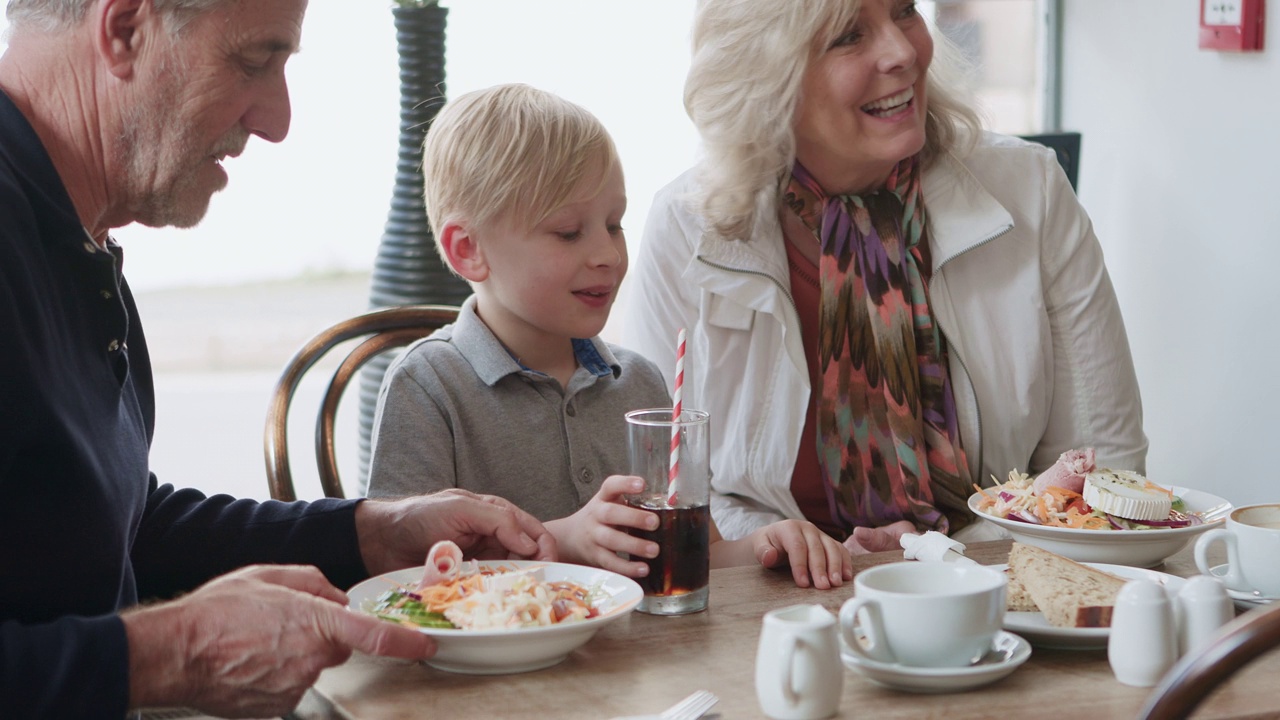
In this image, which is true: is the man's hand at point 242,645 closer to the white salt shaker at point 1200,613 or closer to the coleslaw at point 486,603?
the coleslaw at point 486,603

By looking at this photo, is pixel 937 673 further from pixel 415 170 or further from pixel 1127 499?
pixel 415 170

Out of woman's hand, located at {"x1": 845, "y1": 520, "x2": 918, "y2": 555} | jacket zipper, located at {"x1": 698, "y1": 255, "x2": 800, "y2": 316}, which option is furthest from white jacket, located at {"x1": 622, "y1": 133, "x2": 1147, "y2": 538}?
woman's hand, located at {"x1": 845, "y1": 520, "x2": 918, "y2": 555}

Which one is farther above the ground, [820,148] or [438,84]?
[438,84]

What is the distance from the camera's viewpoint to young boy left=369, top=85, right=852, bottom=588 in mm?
1632

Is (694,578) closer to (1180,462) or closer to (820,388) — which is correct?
(820,388)

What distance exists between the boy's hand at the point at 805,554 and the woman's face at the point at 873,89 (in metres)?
0.84

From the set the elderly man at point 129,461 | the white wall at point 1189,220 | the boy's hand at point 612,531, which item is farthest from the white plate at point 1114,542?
the white wall at point 1189,220

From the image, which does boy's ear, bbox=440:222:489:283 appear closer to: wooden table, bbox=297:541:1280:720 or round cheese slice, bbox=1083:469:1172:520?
wooden table, bbox=297:541:1280:720

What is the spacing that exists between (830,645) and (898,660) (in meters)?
0.09

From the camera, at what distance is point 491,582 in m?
1.14

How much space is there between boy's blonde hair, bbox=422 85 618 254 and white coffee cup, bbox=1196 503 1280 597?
0.85m

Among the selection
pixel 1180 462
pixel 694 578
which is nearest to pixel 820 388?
pixel 694 578

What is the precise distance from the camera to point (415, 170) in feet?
9.48

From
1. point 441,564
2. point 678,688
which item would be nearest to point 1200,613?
point 678,688
